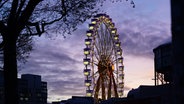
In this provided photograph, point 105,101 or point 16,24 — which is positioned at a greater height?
point 16,24

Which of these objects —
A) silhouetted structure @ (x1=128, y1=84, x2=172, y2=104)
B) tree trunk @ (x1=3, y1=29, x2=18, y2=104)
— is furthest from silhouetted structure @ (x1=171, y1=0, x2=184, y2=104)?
silhouetted structure @ (x1=128, y1=84, x2=172, y2=104)

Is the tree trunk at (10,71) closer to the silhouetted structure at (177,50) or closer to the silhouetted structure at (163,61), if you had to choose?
the silhouetted structure at (177,50)

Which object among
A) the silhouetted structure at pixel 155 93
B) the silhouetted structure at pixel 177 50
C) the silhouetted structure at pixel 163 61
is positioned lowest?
the silhouetted structure at pixel 155 93

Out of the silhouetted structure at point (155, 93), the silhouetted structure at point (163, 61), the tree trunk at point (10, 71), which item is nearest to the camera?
the tree trunk at point (10, 71)

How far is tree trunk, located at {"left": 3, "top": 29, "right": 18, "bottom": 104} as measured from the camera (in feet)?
45.4

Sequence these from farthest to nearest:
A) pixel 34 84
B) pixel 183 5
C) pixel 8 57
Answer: pixel 34 84 → pixel 8 57 → pixel 183 5

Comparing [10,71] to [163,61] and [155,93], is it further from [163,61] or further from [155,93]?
[163,61]

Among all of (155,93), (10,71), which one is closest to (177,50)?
(10,71)

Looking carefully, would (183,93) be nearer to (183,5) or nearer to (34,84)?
(183,5)

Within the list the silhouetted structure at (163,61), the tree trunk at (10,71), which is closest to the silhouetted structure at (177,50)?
the tree trunk at (10,71)

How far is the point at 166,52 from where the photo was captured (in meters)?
58.3

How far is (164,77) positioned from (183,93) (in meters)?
57.0

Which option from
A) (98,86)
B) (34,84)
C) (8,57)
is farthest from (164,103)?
(34,84)

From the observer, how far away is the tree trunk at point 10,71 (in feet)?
45.4
